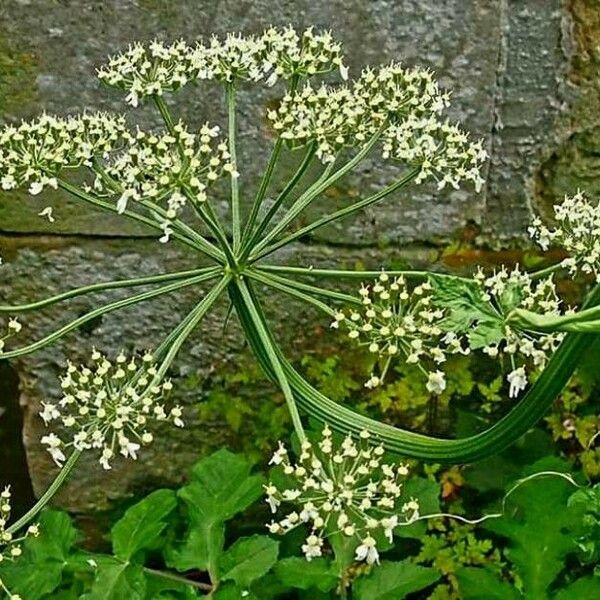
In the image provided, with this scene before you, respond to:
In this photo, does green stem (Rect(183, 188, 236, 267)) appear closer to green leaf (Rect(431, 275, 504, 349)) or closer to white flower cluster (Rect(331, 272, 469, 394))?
white flower cluster (Rect(331, 272, 469, 394))

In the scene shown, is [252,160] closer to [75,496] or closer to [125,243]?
[125,243]

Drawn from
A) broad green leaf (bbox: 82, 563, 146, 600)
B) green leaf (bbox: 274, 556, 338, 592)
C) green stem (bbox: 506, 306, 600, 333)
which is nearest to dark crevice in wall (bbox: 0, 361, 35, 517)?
broad green leaf (bbox: 82, 563, 146, 600)

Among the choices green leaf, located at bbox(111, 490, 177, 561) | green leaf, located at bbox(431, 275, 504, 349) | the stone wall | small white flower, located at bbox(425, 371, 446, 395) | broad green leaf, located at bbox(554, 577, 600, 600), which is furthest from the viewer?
the stone wall

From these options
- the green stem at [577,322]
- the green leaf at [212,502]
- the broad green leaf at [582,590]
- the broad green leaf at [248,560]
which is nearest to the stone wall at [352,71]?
the green leaf at [212,502]

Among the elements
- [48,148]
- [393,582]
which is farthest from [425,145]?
[393,582]

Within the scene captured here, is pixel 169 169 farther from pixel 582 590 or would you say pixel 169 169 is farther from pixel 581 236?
pixel 582 590

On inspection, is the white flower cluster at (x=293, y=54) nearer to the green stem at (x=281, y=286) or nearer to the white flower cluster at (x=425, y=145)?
the white flower cluster at (x=425, y=145)

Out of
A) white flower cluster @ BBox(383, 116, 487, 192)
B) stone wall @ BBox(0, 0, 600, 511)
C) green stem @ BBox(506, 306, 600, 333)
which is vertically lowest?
green stem @ BBox(506, 306, 600, 333)
